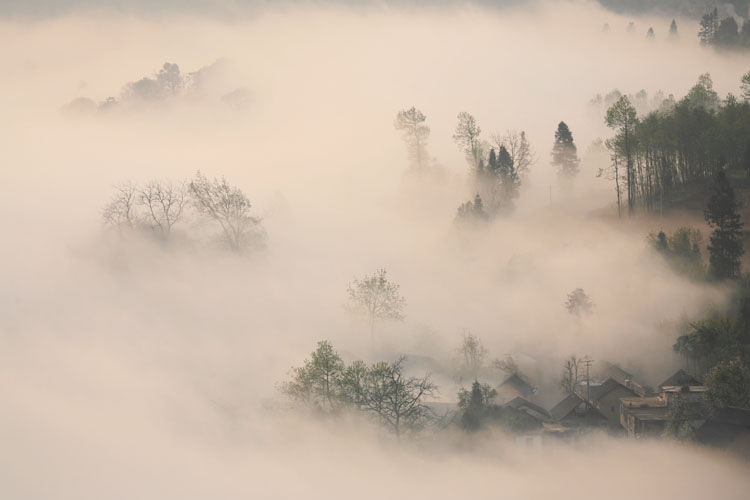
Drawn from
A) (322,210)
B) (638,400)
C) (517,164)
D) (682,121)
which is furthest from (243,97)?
(638,400)

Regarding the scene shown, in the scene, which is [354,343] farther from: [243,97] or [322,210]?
[243,97]

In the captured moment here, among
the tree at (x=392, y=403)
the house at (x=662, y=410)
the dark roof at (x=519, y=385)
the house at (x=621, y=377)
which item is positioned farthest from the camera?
the dark roof at (x=519, y=385)

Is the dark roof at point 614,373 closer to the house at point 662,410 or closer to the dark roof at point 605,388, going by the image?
the dark roof at point 605,388

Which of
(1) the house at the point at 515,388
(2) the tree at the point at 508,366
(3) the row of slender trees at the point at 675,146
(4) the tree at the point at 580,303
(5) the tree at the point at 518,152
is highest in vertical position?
(5) the tree at the point at 518,152

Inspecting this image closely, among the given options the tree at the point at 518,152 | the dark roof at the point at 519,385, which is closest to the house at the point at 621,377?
the dark roof at the point at 519,385

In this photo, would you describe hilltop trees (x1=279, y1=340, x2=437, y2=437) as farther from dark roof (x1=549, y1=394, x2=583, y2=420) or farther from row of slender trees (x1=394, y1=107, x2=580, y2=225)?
row of slender trees (x1=394, y1=107, x2=580, y2=225)

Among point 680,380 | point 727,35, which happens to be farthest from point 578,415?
point 727,35

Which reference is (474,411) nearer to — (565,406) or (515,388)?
(565,406)
